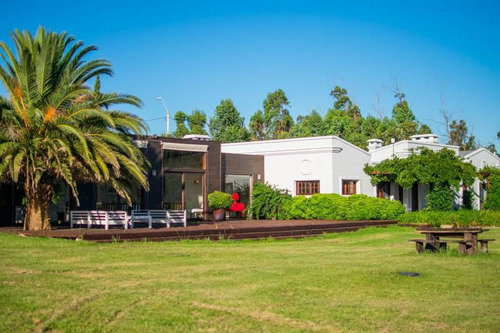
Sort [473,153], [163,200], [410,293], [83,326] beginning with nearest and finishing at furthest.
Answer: [83,326] < [410,293] < [163,200] < [473,153]

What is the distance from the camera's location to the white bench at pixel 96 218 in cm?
1911

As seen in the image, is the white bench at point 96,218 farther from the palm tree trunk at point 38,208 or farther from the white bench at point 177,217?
the white bench at point 177,217

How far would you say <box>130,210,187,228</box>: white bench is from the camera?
19.8 metres

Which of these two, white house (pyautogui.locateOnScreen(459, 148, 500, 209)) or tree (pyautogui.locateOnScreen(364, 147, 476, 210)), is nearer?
tree (pyautogui.locateOnScreen(364, 147, 476, 210))

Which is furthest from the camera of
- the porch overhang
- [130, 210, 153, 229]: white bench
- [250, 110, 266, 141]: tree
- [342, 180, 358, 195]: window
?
[250, 110, 266, 141]: tree

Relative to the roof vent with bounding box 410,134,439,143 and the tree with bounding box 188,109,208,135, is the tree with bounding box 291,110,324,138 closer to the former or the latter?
the tree with bounding box 188,109,208,135

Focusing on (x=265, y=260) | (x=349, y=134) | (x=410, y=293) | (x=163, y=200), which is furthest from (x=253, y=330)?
(x=349, y=134)

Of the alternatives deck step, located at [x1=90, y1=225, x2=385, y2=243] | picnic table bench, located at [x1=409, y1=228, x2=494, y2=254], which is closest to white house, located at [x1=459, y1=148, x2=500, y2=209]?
deck step, located at [x1=90, y1=225, x2=385, y2=243]

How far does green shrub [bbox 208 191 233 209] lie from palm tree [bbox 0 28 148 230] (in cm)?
731

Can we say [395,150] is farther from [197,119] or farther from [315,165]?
[197,119]

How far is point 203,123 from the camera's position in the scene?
54469 mm

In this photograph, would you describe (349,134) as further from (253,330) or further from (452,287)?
(253,330)

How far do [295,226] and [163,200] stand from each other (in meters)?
6.43

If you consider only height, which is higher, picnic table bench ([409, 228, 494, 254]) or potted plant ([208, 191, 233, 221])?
potted plant ([208, 191, 233, 221])
